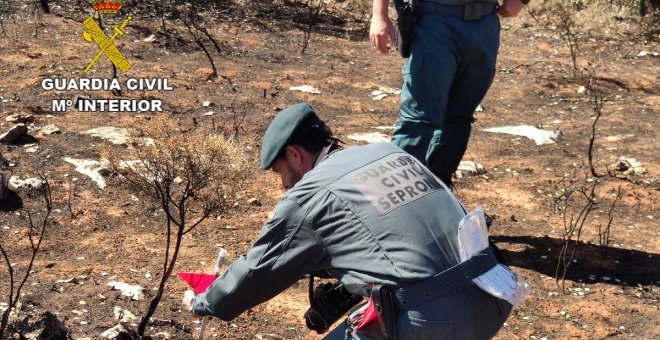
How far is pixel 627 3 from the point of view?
11.3 m

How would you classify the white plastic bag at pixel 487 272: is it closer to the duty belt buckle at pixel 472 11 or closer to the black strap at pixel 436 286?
the black strap at pixel 436 286

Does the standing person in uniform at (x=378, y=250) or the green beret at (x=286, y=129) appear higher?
the green beret at (x=286, y=129)

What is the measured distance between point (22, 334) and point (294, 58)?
534cm

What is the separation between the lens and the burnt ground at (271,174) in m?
4.38

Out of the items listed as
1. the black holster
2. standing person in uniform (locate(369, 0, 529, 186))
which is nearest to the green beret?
standing person in uniform (locate(369, 0, 529, 186))

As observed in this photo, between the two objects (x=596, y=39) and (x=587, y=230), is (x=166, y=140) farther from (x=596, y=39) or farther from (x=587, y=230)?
(x=596, y=39)

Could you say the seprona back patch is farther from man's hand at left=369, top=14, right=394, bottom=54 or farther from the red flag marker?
man's hand at left=369, top=14, right=394, bottom=54

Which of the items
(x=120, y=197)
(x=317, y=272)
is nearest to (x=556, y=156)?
(x=120, y=197)

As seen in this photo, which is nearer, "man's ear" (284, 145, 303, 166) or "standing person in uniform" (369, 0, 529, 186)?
"man's ear" (284, 145, 303, 166)

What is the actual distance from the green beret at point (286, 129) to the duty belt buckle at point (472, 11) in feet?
5.57

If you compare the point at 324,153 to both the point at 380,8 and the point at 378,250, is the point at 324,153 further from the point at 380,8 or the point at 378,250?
the point at 380,8

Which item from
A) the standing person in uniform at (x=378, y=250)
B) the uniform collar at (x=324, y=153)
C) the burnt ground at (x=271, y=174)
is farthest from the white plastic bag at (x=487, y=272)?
the burnt ground at (x=271, y=174)

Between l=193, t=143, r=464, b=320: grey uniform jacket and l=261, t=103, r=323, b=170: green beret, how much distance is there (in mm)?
132

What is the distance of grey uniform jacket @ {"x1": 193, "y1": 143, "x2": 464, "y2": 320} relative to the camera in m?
2.71
